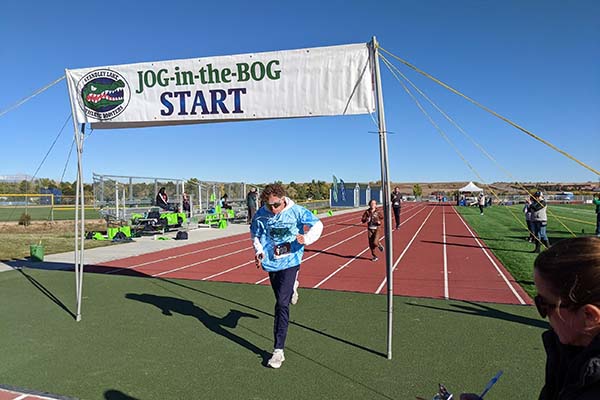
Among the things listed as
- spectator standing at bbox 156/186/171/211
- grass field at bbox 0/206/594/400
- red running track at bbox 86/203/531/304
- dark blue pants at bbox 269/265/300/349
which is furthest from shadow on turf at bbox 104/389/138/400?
Result: spectator standing at bbox 156/186/171/211

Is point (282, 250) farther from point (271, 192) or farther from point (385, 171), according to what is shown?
point (385, 171)

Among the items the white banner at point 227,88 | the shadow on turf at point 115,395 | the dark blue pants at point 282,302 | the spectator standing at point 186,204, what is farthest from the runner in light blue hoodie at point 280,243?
the spectator standing at point 186,204

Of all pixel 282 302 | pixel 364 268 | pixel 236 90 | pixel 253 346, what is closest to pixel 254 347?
pixel 253 346

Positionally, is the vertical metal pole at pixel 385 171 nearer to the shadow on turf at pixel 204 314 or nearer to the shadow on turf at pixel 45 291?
the shadow on turf at pixel 204 314

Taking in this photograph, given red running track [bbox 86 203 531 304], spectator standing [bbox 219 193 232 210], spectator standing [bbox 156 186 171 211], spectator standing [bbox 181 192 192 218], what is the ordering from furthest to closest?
spectator standing [bbox 219 193 232 210], spectator standing [bbox 181 192 192 218], spectator standing [bbox 156 186 171 211], red running track [bbox 86 203 531 304]

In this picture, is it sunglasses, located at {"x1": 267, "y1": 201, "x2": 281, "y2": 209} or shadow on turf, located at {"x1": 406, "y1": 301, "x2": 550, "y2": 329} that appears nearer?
sunglasses, located at {"x1": 267, "y1": 201, "x2": 281, "y2": 209}

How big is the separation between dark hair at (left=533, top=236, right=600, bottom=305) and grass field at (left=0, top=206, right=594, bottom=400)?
2.96 m

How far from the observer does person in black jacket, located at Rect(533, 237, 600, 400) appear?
112cm

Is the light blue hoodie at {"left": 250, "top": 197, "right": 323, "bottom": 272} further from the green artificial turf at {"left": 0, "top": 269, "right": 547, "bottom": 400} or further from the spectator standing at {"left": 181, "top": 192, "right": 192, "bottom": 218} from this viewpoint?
the spectator standing at {"left": 181, "top": 192, "right": 192, "bottom": 218}

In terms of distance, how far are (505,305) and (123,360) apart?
5375 millimetres

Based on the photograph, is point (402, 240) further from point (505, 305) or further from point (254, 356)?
point (254, 356)

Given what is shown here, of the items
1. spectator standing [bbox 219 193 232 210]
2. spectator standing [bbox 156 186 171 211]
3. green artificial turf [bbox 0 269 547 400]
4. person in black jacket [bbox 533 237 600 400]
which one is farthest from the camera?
spectator standing [bbox 219 193 232 210]

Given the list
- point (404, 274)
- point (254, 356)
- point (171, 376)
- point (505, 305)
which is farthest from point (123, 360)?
point (404, 274)

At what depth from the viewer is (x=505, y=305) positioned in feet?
22.0
